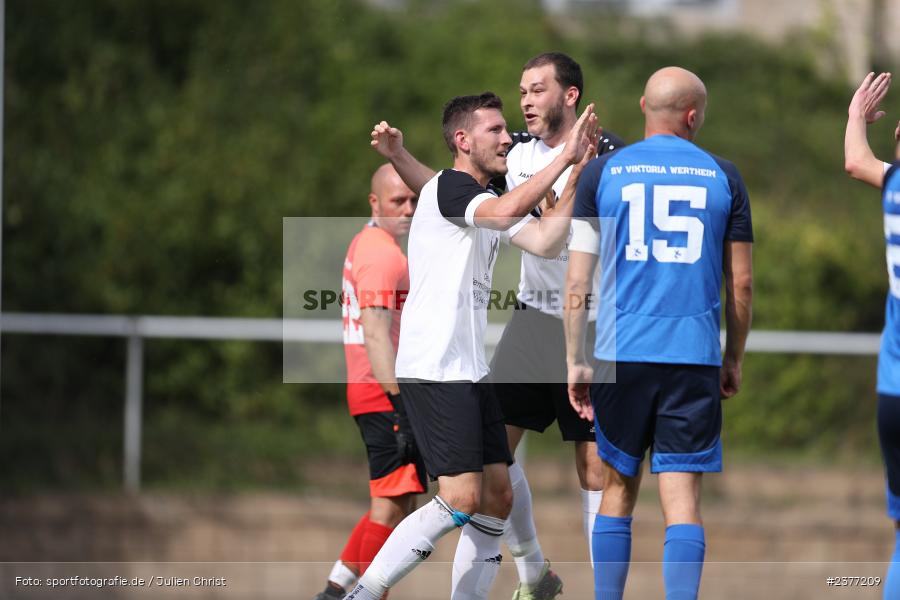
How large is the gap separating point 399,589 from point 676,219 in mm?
5614

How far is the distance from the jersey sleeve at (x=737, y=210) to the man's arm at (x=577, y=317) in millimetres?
586

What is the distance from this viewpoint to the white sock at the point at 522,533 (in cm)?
586

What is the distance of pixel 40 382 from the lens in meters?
11.0

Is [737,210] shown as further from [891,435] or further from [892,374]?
[891,435]

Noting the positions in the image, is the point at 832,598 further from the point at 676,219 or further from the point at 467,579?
the point at 676,219

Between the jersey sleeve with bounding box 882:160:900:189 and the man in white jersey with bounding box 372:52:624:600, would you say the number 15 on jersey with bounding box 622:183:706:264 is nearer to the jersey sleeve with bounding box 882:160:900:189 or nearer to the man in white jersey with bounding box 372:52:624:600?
the jersey sleeve with bounding box 882:160:900:189

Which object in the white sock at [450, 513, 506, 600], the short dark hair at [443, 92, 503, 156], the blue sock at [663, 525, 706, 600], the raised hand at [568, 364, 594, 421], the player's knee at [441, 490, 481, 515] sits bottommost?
the white sock at [450, 513, 506, 600]

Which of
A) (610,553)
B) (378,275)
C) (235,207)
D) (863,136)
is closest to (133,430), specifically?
(235,207)

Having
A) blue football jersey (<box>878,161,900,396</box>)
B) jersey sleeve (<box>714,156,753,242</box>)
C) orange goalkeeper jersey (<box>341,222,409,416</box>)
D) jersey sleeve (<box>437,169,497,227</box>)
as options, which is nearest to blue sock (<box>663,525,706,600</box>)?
blue football jersey (<box>878,161,900,396</box>)

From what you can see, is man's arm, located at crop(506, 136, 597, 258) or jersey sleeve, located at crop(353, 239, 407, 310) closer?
man's arm, located at crop(506, 136, 597, 258)

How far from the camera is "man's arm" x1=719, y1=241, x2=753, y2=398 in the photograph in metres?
4.90

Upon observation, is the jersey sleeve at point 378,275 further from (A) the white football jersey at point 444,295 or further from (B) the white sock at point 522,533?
(B) the white sock at point 522,533

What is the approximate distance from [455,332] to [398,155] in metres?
1.12

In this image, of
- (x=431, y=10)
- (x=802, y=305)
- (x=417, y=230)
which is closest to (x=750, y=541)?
(x=802, y=305)
